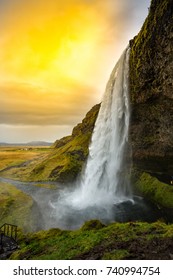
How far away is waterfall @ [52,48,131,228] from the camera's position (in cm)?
3195

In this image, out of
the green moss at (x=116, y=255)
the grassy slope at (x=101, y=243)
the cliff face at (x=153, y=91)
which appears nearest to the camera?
the green moss at (x=116, y=255)

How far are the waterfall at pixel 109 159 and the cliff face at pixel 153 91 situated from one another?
1813 millimetres

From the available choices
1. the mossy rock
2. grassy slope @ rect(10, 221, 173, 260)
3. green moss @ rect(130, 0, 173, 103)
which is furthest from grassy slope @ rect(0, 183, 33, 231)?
green moss @ rect(130, 0, 173, 103)

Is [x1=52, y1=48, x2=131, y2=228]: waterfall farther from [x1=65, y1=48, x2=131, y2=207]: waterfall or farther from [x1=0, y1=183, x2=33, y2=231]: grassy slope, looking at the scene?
[x1=0, y1=183, x2=33, y2=231]: grassy slope

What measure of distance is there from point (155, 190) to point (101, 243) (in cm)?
2322

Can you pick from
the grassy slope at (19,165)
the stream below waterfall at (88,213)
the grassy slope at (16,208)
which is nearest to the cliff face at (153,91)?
the stream below waterfall at (88,213)

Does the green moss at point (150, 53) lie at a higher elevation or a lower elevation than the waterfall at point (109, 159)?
higher

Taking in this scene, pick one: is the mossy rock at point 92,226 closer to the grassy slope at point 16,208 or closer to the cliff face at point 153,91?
the grassy slope at point 16,208

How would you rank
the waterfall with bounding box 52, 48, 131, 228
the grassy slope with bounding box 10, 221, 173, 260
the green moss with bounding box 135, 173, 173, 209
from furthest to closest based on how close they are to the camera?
the waterfall with bounding box 52, 48, 131, 228
the green moss with bounding box 135, 173, 173, 209
the grassy slope with bounding box 10, 221, 173, 260

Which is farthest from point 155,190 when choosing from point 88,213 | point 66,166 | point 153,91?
point 66,166

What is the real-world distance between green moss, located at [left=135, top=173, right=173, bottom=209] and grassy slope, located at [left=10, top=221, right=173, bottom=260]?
1582cm

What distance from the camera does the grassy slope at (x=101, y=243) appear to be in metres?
11.1
